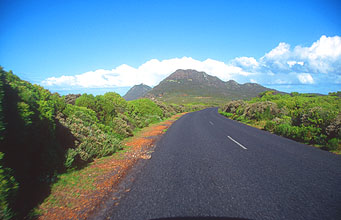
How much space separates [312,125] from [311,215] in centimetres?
785

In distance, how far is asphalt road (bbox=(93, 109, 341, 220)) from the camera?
8.74 feet

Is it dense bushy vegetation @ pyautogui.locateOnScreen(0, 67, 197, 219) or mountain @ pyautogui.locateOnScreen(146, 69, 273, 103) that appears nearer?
dense bushy vegetation @ pyautogui.locateOnScreen(0, 67, 197, 219)

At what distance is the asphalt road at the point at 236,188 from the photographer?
2.66m

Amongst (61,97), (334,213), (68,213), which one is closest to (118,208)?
(68,213)

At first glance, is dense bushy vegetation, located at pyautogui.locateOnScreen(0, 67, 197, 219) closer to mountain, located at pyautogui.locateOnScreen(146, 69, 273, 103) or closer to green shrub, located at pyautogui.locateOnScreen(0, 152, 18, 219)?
green shrub, located at pyautogui.locateOnScreen(0, 152, 18, 219)

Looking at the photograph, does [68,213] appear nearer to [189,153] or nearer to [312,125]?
[189,153]

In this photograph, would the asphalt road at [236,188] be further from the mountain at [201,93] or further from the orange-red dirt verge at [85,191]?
the mountain at [201,93]

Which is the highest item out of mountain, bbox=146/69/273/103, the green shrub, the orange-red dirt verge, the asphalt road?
mountain, bbox=146/69/273/103

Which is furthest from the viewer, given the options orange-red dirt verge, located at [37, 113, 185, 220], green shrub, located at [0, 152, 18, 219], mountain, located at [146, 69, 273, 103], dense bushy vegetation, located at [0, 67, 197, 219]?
mountain, located at [146, 69, 273, 103]

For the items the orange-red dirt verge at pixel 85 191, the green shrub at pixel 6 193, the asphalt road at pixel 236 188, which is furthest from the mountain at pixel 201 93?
the green shrub at pixel 6 193

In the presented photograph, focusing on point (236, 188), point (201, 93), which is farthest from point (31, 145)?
point (201, 93)

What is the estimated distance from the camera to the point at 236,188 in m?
3.43

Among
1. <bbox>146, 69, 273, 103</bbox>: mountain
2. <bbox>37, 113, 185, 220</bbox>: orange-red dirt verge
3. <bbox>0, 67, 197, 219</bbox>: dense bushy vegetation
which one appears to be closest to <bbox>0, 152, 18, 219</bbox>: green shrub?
<bbox>0, 67, 197, 219</bbox>: dense bushy vegetation

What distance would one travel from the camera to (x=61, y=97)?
6648 mm
